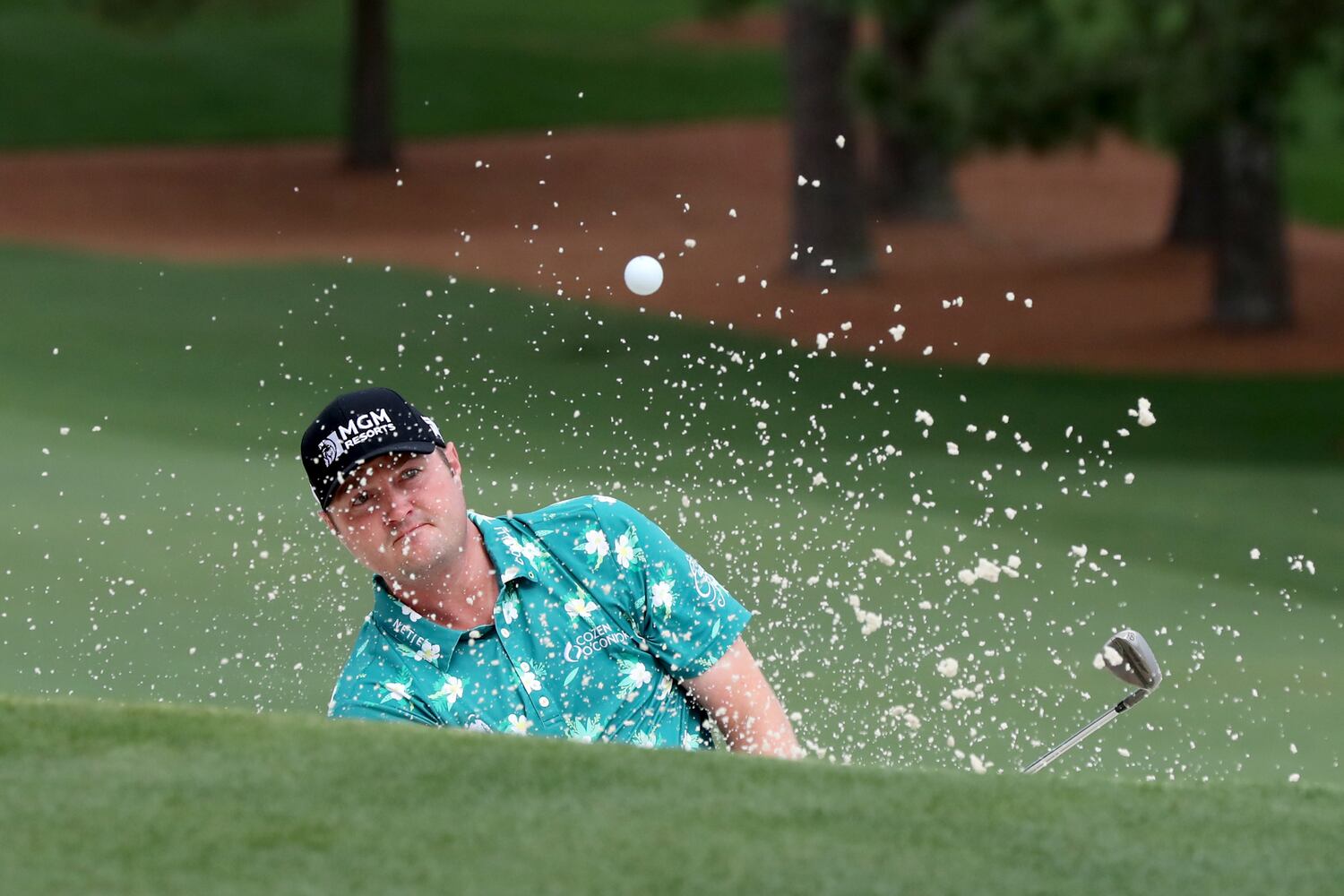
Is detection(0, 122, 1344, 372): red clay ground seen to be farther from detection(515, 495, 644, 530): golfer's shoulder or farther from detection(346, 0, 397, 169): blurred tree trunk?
detection(515, 495, 644, 530): golfer's shoulder

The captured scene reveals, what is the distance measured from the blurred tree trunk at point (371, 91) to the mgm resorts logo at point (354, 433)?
24538mm

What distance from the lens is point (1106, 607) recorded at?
9.37m

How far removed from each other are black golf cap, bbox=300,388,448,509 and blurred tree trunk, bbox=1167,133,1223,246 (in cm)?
1982

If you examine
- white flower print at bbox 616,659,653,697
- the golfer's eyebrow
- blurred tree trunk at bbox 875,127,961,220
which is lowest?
blurred tree trunk at bbox 875,127,961,220

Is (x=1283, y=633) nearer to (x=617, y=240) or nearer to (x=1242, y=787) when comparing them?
(x=1242, y=787)

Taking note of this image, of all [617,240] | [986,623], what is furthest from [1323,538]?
[617,240]

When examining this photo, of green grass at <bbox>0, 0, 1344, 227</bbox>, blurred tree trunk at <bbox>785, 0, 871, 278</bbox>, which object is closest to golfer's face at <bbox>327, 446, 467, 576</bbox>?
blurred tree trunk at <bbox>785, 0, 871, 278</bbox>

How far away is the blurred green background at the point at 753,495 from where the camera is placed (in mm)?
7594

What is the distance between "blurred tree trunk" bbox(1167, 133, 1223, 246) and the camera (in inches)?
919

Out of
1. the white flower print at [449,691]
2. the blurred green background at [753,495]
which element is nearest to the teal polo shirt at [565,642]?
the white flower print at [449,691]

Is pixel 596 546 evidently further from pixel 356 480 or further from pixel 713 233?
pixel 713 233

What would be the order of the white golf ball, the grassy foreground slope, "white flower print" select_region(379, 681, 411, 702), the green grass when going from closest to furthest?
1. the grassy foreground slope
2. "white flower print" select_region(379, 681, 411, 702)
3. the white golf ball
4. the green grass

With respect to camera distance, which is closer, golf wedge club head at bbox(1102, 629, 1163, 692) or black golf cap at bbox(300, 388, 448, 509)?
black golf cap at bbox(300, 388, 448, 509)

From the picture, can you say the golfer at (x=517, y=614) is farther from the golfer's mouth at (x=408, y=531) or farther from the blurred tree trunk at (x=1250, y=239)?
the blurred tree trunk at (x=1250, y=239)
